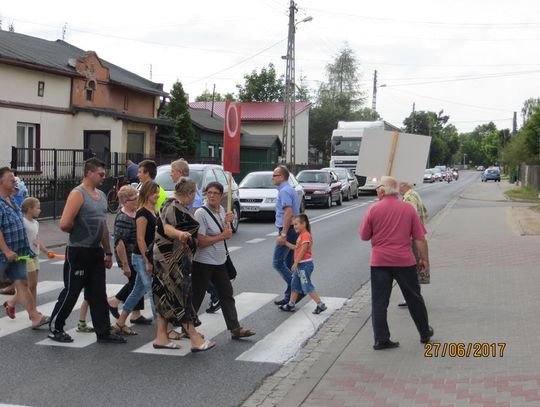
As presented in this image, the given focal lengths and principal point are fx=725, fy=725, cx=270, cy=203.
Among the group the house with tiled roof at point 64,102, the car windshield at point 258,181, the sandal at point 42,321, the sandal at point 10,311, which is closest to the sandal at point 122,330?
the sandal at point 42,321

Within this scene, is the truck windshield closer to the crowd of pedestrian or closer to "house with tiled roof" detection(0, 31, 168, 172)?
"house with tiled roof" detection(0, 31, 168, 172)

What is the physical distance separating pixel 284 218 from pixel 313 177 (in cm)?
2052

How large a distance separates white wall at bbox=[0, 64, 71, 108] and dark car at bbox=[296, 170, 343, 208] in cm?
964

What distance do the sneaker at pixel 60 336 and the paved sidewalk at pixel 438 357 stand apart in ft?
7.44

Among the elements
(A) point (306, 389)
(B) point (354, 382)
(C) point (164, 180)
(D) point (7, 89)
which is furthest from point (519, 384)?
(D) point (7, 89)

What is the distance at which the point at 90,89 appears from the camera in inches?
1147

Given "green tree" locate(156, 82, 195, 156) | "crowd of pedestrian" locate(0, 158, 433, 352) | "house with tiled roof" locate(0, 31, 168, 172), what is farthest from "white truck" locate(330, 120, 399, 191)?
Result: "crowd of pedestrian" locate(0, 158, 433, 352)

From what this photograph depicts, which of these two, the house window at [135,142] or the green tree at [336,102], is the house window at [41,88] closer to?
the house window at [135,142]

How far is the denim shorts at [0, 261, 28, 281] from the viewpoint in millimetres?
7691

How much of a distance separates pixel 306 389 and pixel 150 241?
2.44 metres

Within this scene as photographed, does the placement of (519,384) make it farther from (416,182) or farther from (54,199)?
(54,199)

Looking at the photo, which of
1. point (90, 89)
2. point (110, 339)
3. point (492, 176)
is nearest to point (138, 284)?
point (110, 339)

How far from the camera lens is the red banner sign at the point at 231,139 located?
755 cm

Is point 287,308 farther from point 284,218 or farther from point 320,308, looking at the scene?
point 284,218
